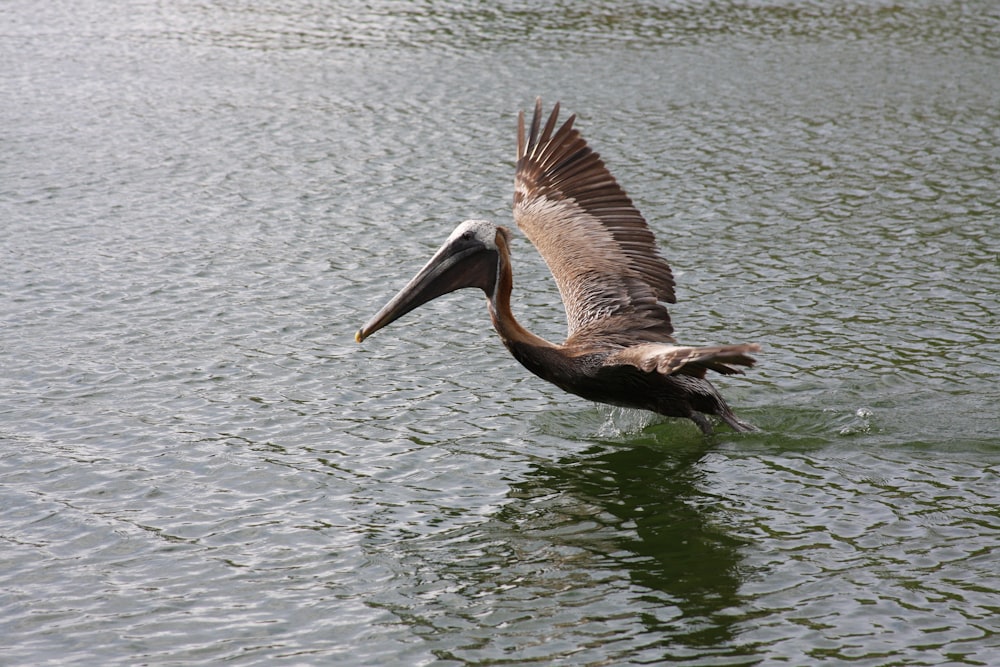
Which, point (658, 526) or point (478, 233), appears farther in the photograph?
point (478, 233)

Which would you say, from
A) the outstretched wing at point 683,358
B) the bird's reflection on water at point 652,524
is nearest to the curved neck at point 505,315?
the outstretched wing at point 683,358

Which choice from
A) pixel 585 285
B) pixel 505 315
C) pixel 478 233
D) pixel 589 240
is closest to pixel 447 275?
pixel 478 233

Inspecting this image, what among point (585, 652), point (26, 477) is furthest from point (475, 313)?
point (585, 652)

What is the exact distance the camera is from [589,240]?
972 cm

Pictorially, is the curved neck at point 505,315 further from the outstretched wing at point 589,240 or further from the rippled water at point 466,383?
the rippled water at point 466,383

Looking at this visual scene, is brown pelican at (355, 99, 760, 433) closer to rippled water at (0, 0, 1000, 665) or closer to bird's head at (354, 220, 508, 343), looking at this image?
bird's head at (354, 220, 508, 343)

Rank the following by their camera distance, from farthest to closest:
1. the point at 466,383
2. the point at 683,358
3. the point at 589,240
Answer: the point at 466,383 → the point at 589,240 → the point at 683,358

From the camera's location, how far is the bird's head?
8531 millimetres

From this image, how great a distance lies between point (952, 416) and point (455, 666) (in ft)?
16.0

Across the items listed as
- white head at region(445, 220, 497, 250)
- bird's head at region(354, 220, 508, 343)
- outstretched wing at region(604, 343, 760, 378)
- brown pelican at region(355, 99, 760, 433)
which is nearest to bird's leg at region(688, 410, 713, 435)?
brown pelican at region(355, 99, 760, 433)

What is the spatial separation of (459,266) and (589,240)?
1.53 meters

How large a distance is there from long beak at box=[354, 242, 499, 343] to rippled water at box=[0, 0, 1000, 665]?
1145 mm

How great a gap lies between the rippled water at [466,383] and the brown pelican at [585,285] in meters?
0.69

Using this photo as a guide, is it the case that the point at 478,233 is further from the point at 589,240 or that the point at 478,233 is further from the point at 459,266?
the point at 589,240
